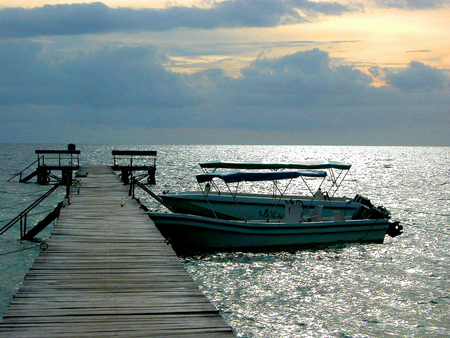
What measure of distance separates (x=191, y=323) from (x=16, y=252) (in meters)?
15.0

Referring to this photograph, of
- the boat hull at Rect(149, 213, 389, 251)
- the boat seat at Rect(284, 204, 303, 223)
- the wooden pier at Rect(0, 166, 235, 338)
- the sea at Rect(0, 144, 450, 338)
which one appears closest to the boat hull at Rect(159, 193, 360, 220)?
the boat seat at Rect(284, 204, 303, 223)

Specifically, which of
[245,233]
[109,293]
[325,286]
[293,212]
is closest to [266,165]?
[293,212]

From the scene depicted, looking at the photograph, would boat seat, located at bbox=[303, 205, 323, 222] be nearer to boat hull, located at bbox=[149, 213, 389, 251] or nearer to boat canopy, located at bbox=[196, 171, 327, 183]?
boat hull, located at bbox=[149, 213, 389, 251]

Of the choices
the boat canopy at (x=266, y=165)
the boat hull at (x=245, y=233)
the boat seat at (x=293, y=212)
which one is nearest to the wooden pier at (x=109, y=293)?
the boat hull at (x=245, y=233)

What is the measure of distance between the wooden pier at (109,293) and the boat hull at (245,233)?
3.79 meters

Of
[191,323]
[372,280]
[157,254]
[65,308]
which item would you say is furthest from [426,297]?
[65,308]

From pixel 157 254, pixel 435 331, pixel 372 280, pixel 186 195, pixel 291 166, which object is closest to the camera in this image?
pixel 157 254

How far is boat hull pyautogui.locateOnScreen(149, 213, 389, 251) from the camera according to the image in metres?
18.0

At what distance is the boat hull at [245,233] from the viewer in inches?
709

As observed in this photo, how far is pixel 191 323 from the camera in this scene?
23.8 ft

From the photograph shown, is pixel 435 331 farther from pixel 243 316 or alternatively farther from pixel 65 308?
pixel 65 308

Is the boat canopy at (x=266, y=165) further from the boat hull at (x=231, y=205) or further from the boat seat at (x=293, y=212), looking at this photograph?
the boat seat at (x=293, y=212)

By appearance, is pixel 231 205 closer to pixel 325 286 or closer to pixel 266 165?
pixel 266 165

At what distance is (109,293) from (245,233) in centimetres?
1068
